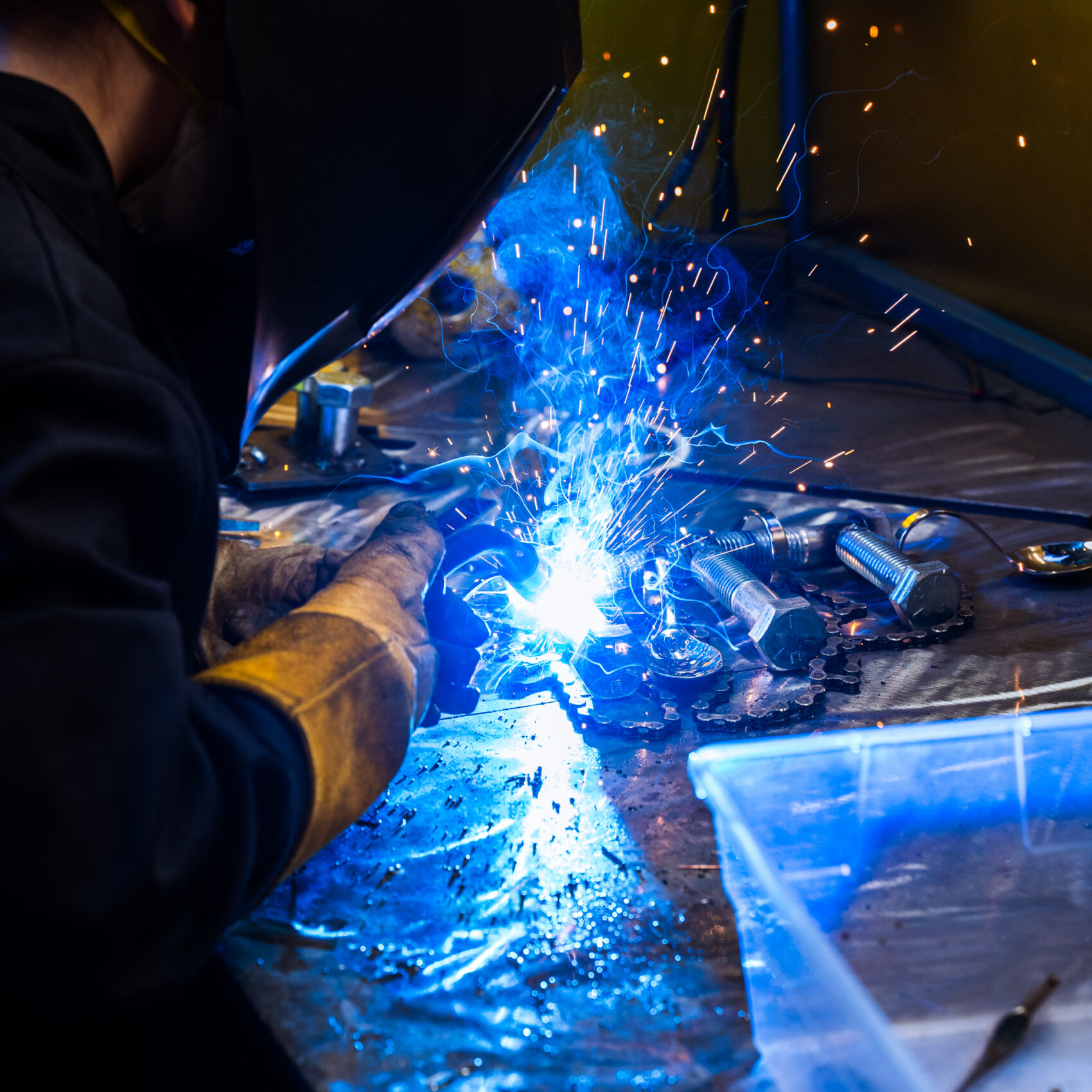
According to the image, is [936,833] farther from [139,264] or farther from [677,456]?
[677,456]

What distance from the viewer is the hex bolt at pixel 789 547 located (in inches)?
76.3

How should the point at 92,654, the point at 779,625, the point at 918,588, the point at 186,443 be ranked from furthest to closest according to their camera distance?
1. the point at 918,588
2. the point at 779,625
3. the point at 186,443
4. the point at 92,654

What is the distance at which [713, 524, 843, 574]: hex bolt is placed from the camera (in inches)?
76.3

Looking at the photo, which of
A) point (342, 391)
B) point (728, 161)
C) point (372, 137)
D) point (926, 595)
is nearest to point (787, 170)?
point (728, 161)

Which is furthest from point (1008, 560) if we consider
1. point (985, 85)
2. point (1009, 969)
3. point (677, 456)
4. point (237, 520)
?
point (985, 85)

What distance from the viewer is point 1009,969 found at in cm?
96

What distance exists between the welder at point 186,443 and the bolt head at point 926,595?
3.24ft

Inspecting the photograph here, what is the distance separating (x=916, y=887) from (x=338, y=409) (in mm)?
2366

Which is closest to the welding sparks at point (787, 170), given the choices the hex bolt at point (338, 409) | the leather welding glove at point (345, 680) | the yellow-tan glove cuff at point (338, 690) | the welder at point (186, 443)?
the hex bolt at point (338, 409)

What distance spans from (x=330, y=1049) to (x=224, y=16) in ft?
3.64

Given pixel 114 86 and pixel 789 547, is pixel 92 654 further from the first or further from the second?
pixel 789 547

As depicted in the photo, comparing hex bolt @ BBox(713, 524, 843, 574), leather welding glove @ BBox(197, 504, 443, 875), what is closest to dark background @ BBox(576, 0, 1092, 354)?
hex bolt @ BBox(713, 524, 843, 574)

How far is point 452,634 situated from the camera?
4.71 ft

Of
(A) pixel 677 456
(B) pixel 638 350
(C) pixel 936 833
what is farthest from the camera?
(B) pixel 638 350
